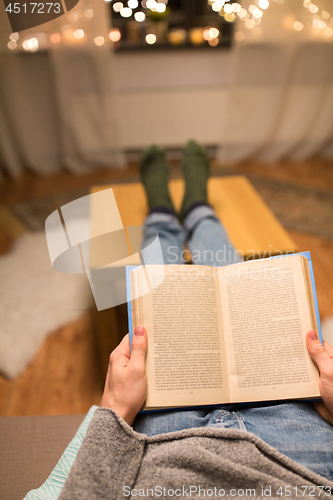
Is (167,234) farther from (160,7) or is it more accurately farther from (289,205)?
(160,7)

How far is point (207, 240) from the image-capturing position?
32.0 inches

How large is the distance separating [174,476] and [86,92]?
1.73m

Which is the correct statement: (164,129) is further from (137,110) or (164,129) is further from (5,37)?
(5,37)

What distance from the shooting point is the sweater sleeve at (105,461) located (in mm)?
395

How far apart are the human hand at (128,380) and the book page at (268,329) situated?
14 cm

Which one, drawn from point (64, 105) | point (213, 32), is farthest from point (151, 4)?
point (64, 105)

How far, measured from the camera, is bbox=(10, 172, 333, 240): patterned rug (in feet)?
4.60

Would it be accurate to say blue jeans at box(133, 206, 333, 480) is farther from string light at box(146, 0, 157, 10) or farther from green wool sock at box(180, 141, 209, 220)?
string light at box(146, 0, 157, 10)

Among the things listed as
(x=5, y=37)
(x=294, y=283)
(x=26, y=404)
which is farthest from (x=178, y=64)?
(x=26, y=404)

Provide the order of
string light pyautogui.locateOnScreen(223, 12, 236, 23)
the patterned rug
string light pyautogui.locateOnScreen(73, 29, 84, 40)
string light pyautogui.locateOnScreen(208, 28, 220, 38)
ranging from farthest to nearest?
string light pyautogui.locateOnScreen(208, 28, 220, 38)
string light pyautogui.locateOnScreen(223, 12, 236, 23)
string light pyautogui.locateOnScreen(73, 29, 84, 40)
the patterned rug

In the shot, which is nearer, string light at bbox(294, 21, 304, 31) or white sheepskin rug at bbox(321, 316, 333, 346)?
white sheepskin rug at bbox(321, 316, 333, 346)

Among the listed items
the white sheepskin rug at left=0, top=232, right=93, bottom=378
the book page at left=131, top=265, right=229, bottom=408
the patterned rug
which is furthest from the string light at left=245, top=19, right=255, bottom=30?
the book page at left=131, top=265, right=229, bottom=408

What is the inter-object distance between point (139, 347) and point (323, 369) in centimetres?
28

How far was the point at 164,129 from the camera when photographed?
6.19 ft
